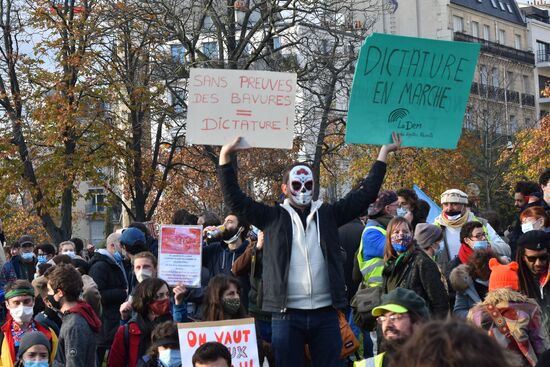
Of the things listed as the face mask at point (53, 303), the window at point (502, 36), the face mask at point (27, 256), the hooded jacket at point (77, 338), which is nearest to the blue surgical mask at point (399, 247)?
the hooded jacket at point (77, 338)

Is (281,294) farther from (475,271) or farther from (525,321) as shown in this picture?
(475,271)

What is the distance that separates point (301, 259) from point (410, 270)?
1.10 m

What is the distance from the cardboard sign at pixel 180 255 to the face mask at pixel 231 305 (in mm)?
1042

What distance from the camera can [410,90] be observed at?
7.55 metres

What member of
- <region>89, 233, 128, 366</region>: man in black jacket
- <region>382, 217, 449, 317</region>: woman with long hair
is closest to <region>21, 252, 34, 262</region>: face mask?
<region>89, 233, 128, 366</region>: man in black jacket

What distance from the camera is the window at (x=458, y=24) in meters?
74.9

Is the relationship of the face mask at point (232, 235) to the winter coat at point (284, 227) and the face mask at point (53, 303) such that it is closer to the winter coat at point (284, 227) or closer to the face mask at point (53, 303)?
the face mask at point (53, 303)

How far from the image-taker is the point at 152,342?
7.16m

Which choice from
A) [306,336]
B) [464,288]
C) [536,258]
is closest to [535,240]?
[536,258]

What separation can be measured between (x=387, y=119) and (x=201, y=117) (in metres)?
1.31

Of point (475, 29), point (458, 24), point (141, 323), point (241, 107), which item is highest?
point (475, 29)

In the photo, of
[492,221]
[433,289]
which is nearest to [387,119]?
[433,289]

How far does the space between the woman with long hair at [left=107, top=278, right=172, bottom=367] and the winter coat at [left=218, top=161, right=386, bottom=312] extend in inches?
38.5

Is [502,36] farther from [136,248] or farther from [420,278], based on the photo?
[420,278]
